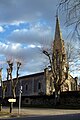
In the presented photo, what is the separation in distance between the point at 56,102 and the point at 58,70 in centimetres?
710

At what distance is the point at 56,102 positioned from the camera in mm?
58781

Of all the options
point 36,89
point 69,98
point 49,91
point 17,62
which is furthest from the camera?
point 36,89

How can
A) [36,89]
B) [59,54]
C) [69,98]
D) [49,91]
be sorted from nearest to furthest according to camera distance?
[69,98], [59,54], [49,91], [36,89]

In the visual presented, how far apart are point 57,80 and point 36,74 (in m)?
31.3

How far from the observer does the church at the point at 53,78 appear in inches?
2427

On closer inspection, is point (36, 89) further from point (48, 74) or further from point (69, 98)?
point (69, 98)

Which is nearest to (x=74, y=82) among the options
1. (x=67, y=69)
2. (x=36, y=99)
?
(x=36, y=99)

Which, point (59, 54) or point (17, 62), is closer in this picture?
point (59, 54)

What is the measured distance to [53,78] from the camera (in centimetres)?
6650

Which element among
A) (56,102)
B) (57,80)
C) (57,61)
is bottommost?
(56,102)

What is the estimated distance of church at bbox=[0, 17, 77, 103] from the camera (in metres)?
61.7

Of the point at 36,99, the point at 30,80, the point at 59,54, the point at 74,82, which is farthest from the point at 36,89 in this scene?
the point at 59,54

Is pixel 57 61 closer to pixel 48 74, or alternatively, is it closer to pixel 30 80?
pixel 48 74

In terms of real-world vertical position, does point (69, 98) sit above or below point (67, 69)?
below
